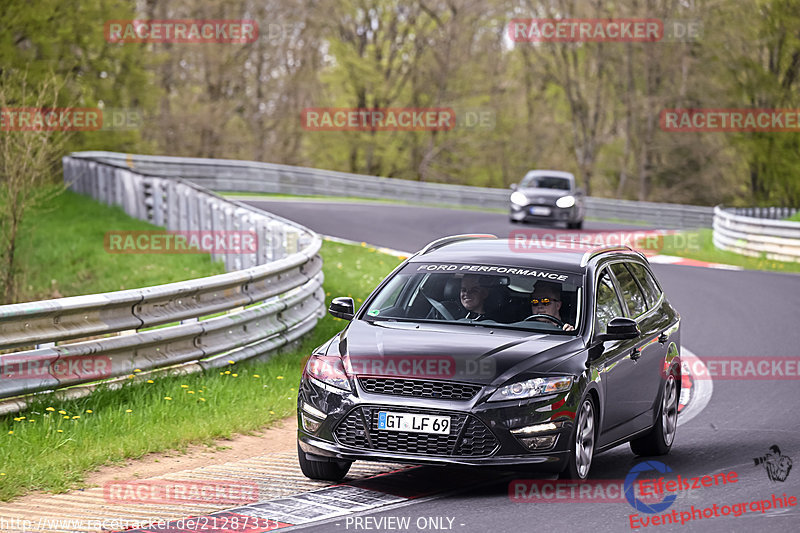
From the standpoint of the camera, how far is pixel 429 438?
717 cm

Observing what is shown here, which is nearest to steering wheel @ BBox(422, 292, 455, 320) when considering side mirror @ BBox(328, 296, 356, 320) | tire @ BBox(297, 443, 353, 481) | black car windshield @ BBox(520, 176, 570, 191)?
side mirror @ BBox(328, 296, 356, 320)

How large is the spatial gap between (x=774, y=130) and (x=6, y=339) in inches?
1529

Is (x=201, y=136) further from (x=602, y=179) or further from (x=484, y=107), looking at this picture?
(x=602, y=179)

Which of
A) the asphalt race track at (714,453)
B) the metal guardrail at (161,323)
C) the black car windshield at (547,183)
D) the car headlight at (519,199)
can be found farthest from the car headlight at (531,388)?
the black car windshield at (547,183)

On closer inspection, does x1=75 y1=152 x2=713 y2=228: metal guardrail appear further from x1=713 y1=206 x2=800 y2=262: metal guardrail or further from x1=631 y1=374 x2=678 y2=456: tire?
x1=631 y1=374 x2=678 y2=456: tire

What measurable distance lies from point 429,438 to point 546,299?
5.38ft

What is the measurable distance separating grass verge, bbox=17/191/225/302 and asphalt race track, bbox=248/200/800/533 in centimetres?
806

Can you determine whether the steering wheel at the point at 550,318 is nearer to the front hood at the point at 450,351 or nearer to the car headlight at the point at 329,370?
the front hood at the point at 450,351

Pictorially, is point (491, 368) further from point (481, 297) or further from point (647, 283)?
point (647, 283)

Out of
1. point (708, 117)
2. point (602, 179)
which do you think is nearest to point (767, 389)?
point (708, 117)

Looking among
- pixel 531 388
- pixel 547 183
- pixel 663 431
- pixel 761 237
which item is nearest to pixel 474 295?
pixel 531 388

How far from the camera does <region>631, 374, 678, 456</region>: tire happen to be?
9195 mm

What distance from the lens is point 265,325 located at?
11.9 meters

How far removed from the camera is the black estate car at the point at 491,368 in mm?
7184
